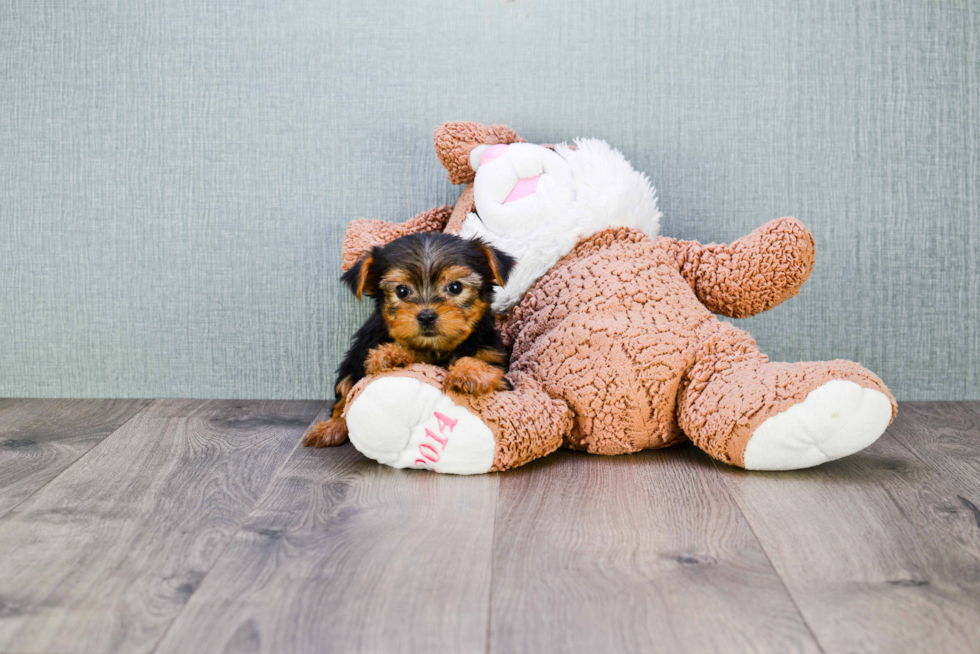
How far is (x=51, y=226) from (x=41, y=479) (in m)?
1.15

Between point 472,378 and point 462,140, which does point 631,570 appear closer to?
point 472,378

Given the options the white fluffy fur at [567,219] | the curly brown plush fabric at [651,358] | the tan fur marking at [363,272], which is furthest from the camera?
the white fluffy fur at [567,219]

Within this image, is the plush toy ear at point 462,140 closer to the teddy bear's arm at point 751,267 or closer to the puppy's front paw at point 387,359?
the teddy bear's arm at point 751,267

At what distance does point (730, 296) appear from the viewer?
87.0 inches

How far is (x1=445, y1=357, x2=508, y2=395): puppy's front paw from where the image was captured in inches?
70.5

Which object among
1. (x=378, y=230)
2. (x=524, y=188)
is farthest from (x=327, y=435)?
(x=524, y=188)

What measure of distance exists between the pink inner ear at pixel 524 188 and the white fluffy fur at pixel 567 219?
0.03 meters

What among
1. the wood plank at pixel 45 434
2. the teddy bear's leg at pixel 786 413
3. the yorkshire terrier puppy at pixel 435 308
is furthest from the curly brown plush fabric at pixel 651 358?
the wood plank at pixel 45 434

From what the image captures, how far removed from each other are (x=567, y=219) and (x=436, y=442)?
2.59ft

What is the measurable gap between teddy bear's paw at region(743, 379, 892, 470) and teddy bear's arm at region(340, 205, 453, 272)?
1.14m

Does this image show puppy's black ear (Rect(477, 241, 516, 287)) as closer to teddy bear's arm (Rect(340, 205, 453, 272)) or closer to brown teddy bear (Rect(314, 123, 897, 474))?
brown teddy bear (Rect(314, 123, 897, 474))

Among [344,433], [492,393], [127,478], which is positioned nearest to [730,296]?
[492,393]

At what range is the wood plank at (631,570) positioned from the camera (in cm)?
113

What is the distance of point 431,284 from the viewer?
6.19 ft
